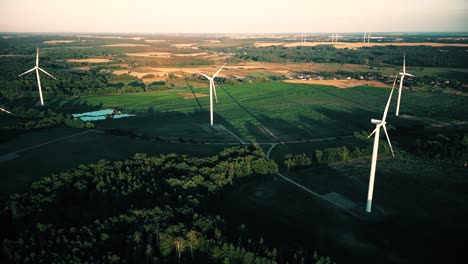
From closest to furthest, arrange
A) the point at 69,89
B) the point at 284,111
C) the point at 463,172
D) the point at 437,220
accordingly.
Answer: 1. the point at 437,220
2. the point at 463,172
3. the point at 284,111
4. the point at 69,89

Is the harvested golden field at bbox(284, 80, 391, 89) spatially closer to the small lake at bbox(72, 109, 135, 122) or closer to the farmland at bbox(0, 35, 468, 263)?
the farmland at bbox(0, 35, 468, 263)

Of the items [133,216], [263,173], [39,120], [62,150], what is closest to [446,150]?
[263,173]

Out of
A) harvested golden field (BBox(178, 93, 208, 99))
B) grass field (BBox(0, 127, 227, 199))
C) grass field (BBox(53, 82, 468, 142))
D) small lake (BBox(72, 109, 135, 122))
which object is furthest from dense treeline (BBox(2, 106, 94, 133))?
harvested golden field (BBox(178, 93, 208, 99))

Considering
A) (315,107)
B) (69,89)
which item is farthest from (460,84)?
(69,89)

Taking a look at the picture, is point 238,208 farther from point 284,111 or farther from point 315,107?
point 315,107

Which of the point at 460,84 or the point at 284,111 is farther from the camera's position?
the point at 460,84

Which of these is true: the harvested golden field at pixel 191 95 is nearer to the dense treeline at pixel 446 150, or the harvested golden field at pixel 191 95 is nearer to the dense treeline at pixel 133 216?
the dense treeline at pixel 133 216

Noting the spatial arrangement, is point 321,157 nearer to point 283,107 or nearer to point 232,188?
point 232,188

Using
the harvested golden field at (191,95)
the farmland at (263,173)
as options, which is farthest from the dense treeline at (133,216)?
the harvested golden field at (191,95)
